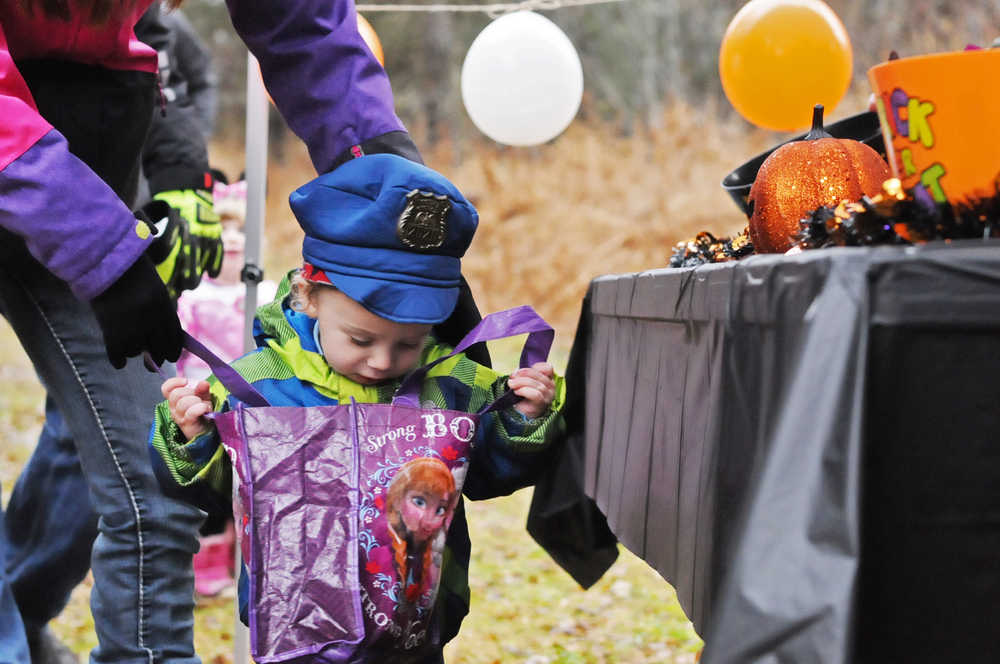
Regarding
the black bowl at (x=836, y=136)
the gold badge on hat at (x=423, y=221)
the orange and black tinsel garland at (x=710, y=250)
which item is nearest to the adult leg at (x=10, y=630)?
the gold badge on hat at (x=423, y=221)

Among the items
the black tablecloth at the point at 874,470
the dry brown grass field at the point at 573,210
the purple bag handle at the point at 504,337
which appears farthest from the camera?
the dry brown grass field at the point at 573,210

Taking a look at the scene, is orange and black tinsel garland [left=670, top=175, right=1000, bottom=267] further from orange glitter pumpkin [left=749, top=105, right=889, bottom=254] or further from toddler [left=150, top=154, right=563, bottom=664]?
toddler [left=150, top=154, right=563, bottom=664]

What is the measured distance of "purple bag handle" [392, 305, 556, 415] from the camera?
1.79 m

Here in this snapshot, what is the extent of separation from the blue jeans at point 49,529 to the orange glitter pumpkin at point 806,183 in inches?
71.2

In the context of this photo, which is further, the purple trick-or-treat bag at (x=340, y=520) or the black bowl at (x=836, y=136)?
the black bowl at (x=836, y=136)

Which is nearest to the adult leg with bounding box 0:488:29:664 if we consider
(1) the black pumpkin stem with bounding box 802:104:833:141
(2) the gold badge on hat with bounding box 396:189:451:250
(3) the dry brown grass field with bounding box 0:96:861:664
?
(2) the gold badge on hat with bounding box 396:189:451:250

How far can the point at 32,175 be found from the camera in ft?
5.71

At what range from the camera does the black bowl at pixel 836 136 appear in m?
1.99

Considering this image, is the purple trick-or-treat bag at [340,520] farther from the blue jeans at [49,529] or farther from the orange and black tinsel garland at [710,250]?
the blue jeans at [49,529]

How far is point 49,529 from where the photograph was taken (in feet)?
9.04

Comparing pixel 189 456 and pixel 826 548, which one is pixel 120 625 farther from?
Answer: pixel 826 548

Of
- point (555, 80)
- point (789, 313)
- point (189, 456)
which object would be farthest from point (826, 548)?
point (555, 80)

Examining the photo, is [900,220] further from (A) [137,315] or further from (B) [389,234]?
(A) [137,315]

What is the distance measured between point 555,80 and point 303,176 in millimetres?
12200
